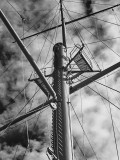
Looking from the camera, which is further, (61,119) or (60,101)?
(60,101)

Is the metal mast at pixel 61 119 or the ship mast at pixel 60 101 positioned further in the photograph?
the metal mast at pixel 61 119

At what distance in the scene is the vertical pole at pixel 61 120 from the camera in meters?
6.07

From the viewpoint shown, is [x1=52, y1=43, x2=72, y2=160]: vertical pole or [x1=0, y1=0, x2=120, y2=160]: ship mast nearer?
[x1=0, y1=0, x2=120, y2=160]: ship mast

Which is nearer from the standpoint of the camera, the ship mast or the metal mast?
the ship mast

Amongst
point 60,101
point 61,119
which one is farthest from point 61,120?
point 60,101

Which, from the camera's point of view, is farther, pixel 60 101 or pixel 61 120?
pixel 60 101

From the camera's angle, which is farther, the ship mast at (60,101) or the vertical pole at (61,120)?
the vertical pole at (61,120)

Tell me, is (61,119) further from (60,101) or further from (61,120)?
(60,101)

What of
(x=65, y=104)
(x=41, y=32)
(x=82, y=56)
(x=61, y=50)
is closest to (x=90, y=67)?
(x=82, y=56)

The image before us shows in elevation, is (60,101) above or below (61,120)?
above

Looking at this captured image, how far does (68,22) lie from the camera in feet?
44.9

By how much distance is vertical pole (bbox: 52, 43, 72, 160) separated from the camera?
607 centimetres

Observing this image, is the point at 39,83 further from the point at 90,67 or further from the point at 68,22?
the point at 68,22

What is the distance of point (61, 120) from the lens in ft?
22.2
